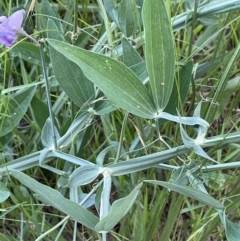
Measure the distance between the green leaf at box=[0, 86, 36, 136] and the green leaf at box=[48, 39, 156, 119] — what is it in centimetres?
28

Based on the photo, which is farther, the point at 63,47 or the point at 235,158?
the point at 235,158

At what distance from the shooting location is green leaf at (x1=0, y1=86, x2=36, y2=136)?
0.89 metres

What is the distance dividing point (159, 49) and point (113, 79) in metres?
0.08

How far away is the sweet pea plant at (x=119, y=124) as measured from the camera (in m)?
0.65

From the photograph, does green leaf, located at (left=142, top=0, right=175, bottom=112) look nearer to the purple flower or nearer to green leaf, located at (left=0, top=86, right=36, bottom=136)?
the purple flower

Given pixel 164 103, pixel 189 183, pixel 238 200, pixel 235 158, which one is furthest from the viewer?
pixel 235 158

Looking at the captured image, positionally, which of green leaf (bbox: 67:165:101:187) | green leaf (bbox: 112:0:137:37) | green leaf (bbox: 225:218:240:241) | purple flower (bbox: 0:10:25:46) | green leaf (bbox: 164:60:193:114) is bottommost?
green leaf (bbox: 225:218:240:241)

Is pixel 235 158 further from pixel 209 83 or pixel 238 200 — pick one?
pixel 209 83

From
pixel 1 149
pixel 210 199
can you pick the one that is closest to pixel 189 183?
pixel 210 199

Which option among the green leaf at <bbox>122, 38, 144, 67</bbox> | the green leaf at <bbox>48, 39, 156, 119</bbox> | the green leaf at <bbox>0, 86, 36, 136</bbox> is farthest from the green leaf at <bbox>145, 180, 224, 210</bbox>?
the green leaf at <bbox>0, 86, 36, 136</bbox>

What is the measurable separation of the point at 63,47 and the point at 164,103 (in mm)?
188

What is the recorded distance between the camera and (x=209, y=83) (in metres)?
1.19

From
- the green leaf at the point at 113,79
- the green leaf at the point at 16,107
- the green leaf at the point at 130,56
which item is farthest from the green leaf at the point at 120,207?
the green leaf at the point at 16,107

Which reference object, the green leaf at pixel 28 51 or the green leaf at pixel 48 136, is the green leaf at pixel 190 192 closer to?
the green leaf at pixel 48 136
